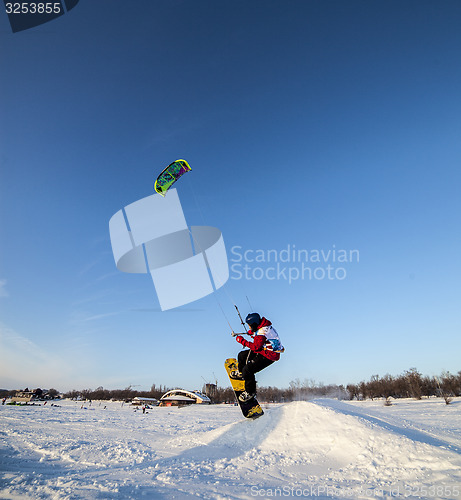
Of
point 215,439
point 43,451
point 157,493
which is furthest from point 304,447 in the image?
point 43,451

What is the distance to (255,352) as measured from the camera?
7.48 metres

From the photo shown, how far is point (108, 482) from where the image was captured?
4352mm

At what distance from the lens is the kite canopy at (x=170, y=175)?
11.6 meters

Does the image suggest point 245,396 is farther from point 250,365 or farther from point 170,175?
point 170,175

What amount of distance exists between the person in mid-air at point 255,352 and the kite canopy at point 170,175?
23.7 ft

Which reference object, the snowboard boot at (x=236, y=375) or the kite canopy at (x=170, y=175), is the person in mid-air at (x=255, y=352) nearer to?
the snowboard boot at (x=236, y=375)

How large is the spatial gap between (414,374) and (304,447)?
58.5 m

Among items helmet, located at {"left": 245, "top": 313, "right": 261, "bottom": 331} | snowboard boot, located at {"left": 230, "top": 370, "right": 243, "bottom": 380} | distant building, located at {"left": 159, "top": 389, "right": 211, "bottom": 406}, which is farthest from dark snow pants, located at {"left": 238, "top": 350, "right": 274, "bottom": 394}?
distant building, located at {"left": 159, "top": 389, "right": 211, "bottom": 406}

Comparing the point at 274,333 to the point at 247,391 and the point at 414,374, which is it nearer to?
the point at 247,391

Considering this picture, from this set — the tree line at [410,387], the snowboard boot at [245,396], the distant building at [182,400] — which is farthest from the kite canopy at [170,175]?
the distant building at [182,400]

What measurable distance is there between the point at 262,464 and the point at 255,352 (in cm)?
253

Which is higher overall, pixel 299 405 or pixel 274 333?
pixel 274 333

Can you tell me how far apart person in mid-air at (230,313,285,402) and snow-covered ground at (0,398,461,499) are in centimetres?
111

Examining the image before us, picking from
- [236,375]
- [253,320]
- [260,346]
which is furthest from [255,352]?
[236,375]
